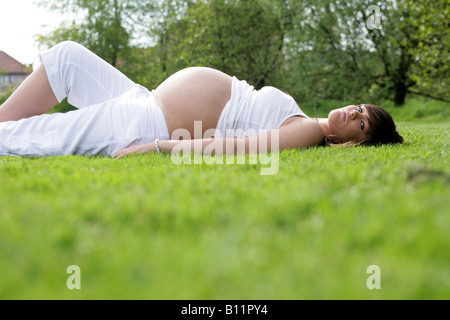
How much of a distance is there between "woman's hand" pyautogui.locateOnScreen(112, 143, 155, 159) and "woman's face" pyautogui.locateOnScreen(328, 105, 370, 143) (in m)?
1.67

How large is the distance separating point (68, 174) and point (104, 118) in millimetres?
1192

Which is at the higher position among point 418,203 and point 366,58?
point 366,58

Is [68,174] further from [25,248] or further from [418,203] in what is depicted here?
[418,203]

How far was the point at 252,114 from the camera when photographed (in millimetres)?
3518

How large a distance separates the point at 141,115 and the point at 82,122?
497mm

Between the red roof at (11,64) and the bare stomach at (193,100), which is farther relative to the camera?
the red roof at (11,64)

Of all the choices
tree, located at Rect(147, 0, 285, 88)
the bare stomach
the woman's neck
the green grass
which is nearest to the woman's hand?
the bare stomach

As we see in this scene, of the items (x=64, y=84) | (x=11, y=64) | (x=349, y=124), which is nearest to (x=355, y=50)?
(x=349, y=124)

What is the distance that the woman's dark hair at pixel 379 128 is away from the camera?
365 cm

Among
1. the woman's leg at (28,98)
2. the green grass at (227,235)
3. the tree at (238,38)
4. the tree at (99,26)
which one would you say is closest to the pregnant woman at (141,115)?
the woman's leg at (28,98)

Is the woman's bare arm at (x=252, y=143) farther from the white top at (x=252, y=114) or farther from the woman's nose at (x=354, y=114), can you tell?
the woman's nose at (x=354, y=114)

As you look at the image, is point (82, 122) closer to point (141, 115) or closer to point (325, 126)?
point (141, 115)

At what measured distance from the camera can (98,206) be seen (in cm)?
154
